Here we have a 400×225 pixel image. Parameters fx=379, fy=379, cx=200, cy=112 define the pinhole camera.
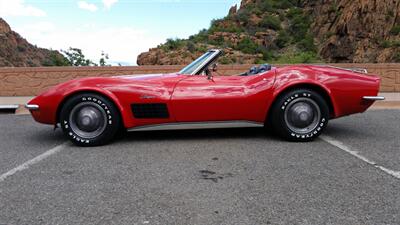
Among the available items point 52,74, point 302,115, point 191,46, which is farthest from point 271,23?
point 302,115

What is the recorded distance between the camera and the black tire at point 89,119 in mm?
4332

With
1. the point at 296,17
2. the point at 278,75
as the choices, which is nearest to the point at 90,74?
the point at 278,75

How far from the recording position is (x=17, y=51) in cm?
6100

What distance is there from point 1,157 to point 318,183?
3.20 metres

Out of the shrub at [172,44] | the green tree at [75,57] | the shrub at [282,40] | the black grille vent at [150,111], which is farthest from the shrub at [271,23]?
the black grille vent at [150,111]

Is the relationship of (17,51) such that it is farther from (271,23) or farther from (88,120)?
(88,120)

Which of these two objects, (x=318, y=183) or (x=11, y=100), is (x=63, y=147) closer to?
(x=318, y=183)

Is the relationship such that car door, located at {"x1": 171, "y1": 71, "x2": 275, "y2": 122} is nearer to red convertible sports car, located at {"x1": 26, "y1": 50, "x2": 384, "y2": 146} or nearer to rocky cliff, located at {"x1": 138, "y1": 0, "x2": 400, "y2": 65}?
red convertible sports car, located at {"x1": 26, "y1": 50, "x2": 384, "y2": 146}

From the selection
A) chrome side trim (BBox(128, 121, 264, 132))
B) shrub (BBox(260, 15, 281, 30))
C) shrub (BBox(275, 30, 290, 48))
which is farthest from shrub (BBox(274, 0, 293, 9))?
chrome side trim (BBox(128, 121, 264, 132))

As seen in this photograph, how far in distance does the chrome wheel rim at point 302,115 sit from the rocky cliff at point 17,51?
53718 mm

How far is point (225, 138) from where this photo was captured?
4.78m

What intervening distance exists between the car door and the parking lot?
35cm

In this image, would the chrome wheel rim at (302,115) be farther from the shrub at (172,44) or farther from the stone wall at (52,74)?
the shrub at (172,44)

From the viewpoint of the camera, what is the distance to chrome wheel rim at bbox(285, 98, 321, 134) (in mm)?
4457
